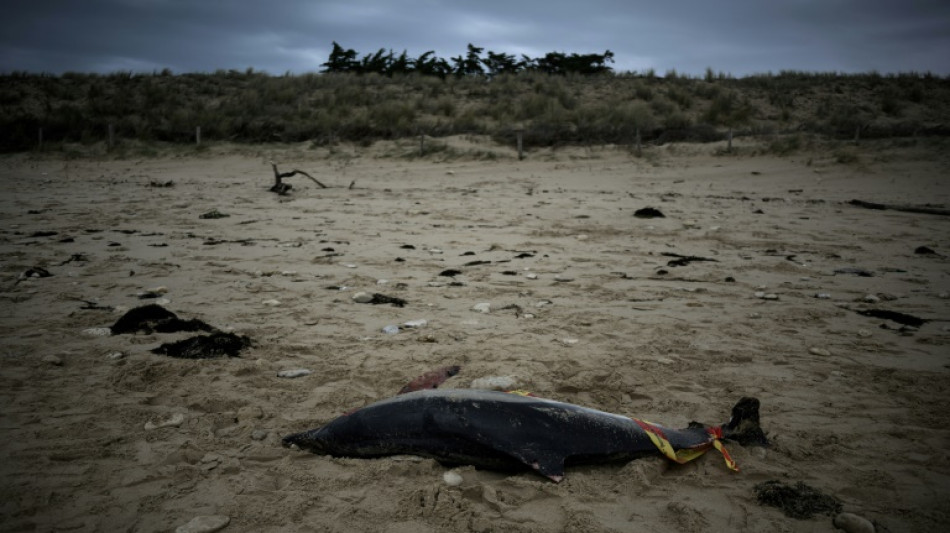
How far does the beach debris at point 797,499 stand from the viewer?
205 centimetres

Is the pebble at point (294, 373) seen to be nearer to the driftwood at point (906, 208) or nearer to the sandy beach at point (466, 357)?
the sandy beach at point (466, 357)

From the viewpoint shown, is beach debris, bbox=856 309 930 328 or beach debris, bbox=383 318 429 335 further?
beach debris, bbox=856 309 930 328

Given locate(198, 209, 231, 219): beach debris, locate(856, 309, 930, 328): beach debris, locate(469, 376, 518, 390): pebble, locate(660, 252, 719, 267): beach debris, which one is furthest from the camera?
locate(198, 209, 231, 219): beach debris

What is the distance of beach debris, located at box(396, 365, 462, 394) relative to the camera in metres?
2.91

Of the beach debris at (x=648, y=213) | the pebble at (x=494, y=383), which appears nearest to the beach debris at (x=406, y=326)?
the pebble at (x=494, y=383)

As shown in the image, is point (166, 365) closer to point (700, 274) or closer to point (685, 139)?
point (700, 274)

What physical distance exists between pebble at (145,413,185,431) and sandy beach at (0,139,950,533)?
0.7 inches

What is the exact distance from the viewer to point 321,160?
56.5 ft

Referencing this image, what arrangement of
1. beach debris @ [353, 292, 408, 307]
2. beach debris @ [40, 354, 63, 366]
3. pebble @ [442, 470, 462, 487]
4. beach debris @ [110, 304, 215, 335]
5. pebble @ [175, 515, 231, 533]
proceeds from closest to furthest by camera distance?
pebble @ [175, 515, 231, 533]
pebble @ [442, 470, 462, 487]
beach debris @ [40, 354, 63, 366]
beach debris @ [110, 304, 215, 335]
beach debris @ [353, 292, 408, 307]

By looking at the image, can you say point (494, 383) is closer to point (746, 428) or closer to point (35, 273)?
point (746, 428)

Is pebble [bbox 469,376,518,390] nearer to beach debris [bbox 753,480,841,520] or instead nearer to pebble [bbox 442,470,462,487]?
pebble [bbox 442,470,462,487]

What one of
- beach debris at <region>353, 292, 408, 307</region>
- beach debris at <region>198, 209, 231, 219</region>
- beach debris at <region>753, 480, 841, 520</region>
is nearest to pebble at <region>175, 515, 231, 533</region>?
beach debris at <region>753, 480, 841, 520</region>

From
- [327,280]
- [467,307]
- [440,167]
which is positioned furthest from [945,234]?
[440,167]

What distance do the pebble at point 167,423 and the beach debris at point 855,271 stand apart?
6.54 metres
